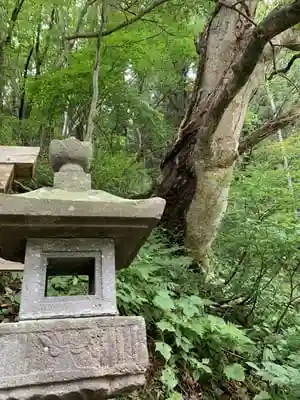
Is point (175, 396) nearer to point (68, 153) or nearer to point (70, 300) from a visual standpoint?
point (70, 300)

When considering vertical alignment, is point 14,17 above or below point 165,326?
above

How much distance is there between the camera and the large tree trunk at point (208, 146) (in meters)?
4.41

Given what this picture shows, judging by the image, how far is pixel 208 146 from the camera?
426 centimetres

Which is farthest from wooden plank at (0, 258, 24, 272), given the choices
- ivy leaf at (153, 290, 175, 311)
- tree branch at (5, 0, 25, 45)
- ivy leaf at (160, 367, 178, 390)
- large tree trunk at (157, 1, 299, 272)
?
tree branch at (5, 0, 25, 45)

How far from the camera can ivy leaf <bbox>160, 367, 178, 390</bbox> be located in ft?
9.16

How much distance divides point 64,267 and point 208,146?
2587mm

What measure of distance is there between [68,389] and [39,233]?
27.8 inches

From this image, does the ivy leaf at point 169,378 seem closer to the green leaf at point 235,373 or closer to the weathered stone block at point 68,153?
the green leaf at point 235,373

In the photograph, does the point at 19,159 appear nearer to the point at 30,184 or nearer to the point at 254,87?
the point at 30,184

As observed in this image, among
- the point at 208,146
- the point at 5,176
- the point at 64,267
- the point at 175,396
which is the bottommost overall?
the point at 175,396

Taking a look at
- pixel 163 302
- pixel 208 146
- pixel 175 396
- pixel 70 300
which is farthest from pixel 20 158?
pixel 208 146

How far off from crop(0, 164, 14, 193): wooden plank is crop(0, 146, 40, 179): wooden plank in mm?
55

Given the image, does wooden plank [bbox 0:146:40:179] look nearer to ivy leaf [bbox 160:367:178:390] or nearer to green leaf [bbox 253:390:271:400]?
ivy leaf [bbox 160:367:178:390]

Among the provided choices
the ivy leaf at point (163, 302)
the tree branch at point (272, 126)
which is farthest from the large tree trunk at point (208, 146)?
the ivy leaf at point (163, 302)
